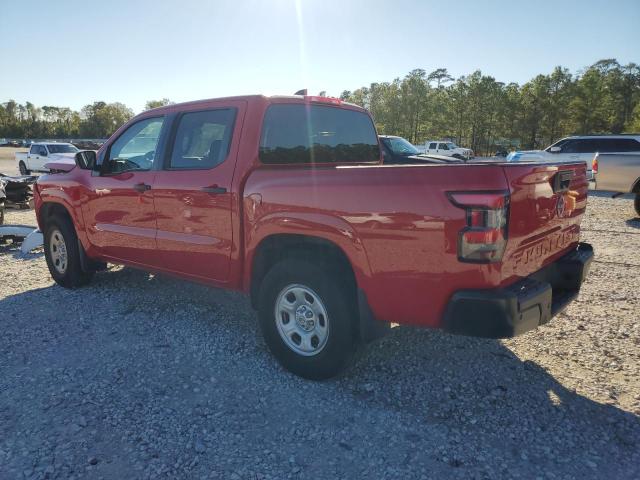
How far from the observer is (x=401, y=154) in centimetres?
1418

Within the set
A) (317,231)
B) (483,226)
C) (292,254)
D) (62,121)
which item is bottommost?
(292,254)

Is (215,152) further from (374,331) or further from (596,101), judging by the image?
(596,101)

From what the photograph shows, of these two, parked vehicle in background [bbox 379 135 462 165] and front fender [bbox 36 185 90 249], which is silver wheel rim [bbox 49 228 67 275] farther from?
parked vehicle in background [bbox 379 135 462 165]

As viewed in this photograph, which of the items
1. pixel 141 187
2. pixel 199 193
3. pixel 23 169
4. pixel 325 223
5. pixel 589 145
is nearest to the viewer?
pixel 325 223

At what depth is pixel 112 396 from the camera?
318cm

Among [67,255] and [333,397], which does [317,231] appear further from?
[67,255]

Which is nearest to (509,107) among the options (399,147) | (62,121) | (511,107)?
(511,107)

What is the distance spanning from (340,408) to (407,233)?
124 cm

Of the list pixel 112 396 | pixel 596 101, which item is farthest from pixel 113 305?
pixel 596 101

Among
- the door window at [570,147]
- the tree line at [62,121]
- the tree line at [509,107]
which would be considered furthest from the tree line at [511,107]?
the tree line at [62,121]

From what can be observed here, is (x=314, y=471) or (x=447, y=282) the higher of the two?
(x=447, y=282)

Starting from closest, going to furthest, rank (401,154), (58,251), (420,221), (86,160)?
1. (420,221)
2. (86,160)
3. (58,251)
4. (401,154)

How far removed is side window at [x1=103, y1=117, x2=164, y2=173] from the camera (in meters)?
4.44

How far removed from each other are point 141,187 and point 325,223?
7.07 ft
